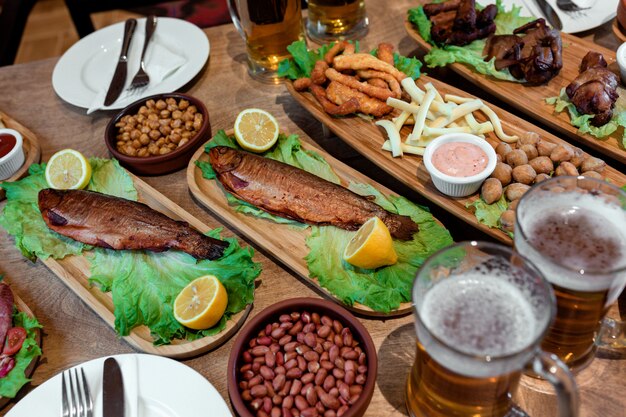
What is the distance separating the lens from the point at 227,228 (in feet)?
7.19

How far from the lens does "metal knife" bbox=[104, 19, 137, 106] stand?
2.72 m

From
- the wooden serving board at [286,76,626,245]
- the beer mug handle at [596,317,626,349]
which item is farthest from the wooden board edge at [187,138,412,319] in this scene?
the beer mug handle at [596,317,626,349]

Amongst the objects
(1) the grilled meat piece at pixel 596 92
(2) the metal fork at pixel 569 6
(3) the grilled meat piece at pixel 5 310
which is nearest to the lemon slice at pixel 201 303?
(3) the grilled meat piece at pixel 5 310

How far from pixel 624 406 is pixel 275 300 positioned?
1072 millimetres

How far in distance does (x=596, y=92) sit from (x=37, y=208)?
2.24 metres

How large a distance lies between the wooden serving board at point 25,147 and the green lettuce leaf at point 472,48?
5.99 ft

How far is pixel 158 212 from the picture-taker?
2119 millimetres

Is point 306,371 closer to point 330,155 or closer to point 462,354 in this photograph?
point 462,354

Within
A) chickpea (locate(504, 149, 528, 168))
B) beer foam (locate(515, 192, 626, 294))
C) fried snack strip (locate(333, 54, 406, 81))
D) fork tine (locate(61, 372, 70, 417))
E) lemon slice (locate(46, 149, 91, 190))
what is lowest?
fork tine (locate(61, 372, 70, 417))

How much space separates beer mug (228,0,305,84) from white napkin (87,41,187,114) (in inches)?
14.7

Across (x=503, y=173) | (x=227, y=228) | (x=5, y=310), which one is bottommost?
(x=227, y=228)

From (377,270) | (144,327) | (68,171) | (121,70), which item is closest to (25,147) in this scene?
(68,171)

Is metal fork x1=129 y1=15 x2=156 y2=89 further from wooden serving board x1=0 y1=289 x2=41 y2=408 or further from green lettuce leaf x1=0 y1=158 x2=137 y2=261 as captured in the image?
wooden serving board x1=0 y1=289 x2=41 y2=408

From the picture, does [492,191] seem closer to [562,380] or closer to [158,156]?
[562,380]
